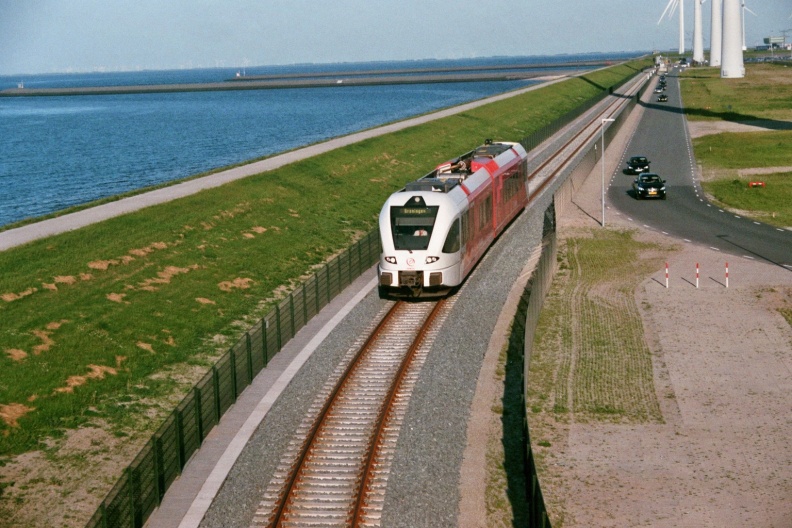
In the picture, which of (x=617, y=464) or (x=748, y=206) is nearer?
(x=617, y=464)

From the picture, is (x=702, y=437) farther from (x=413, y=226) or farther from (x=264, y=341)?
(x=413, y=226)

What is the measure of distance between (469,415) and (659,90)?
136 metres

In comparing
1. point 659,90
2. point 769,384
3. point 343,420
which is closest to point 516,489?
point 343,420

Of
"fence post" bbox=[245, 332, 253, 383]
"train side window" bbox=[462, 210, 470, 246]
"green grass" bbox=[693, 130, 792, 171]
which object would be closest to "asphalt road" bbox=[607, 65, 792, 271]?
"green grass" bbox=[693, 130, 792, 171]

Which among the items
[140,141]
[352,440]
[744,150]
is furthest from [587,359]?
[140,141]

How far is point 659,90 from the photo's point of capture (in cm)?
15012

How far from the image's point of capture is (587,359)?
27719 mm

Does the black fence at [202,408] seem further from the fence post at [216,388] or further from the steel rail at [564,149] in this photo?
the steel rail at [564,149]

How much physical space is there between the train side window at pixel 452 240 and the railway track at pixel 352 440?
9.49 ft

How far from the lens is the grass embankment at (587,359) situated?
22.8 m

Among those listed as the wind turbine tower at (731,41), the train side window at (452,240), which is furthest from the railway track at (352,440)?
the wind turbine tower at (731,41)

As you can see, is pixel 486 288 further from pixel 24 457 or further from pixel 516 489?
pixel 24 457

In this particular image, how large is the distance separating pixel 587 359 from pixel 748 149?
5800 centimetres

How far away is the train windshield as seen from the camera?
104 ft
